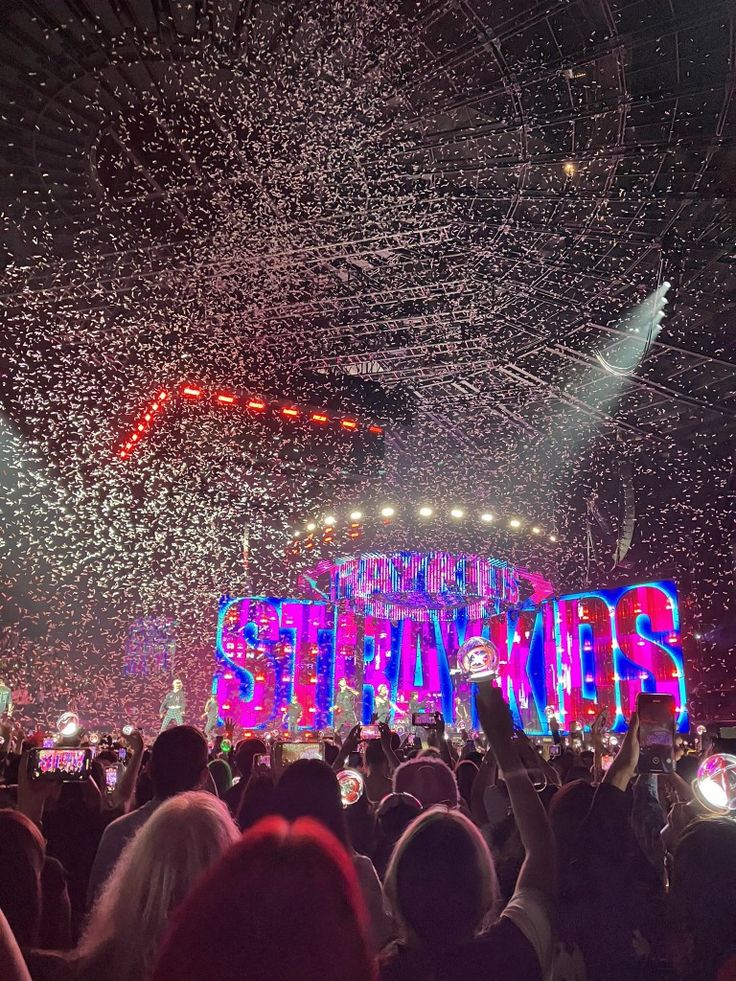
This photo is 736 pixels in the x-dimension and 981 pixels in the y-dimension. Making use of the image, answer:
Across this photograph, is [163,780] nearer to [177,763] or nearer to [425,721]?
[177,763]

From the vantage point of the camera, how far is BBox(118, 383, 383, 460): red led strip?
1523 centimetres

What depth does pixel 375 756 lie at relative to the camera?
21.8 ft

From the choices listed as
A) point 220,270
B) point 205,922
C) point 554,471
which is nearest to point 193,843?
point 205,922

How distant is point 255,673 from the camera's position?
27.2m

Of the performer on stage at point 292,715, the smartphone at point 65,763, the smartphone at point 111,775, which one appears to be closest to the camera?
the smartphone at point 65,763

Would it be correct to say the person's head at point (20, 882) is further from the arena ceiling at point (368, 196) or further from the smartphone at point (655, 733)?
the arena ceiling at point (368, 196)

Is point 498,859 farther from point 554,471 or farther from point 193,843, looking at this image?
point 554,471

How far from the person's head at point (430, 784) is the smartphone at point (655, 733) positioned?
1160 millimetres

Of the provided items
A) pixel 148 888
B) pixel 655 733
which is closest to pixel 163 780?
pixel 148 888

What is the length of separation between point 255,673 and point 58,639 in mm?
6794

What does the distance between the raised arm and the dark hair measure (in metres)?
4.36

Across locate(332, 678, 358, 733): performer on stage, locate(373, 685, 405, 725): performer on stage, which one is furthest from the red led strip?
locate(373, 685, 405, 725): performer on stage

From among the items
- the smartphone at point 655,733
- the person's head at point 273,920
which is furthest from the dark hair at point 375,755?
the person's head at point 273,920

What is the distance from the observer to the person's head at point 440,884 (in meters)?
1.81
